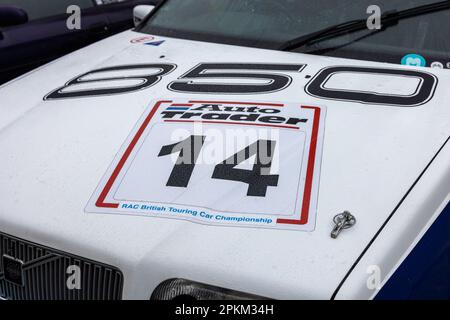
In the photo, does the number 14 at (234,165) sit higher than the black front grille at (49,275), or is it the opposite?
the number 14 at (234,165)

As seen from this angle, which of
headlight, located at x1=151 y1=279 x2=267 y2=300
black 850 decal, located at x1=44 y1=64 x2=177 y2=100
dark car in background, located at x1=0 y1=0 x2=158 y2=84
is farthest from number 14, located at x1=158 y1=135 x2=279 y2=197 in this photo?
dark car in background, located at x1=0 y1=0 x2=158 y2=84

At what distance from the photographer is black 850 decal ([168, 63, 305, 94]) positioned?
7.98 feet

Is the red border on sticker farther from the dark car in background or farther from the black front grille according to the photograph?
the dark car in background

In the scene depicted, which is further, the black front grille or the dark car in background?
the dark car in background

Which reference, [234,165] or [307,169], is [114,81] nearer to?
[234,165]

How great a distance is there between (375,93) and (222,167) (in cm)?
67

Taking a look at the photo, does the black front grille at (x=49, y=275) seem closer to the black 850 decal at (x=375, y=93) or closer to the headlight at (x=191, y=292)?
the headlight at (x=191, y=292)

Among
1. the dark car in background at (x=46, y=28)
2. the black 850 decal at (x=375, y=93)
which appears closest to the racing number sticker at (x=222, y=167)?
the black 850 decal at (x=375, y=93)

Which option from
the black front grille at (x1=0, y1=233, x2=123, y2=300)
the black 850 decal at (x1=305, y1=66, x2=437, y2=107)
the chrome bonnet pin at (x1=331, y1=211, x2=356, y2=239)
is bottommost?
the black front grille at (x1=0, y1=233, x2=123, y2=300)

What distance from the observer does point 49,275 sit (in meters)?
1.89

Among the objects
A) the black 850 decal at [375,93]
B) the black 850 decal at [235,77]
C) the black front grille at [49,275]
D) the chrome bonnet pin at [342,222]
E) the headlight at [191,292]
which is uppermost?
the black 850 decal at [375,93]

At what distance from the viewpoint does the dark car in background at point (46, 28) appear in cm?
396
